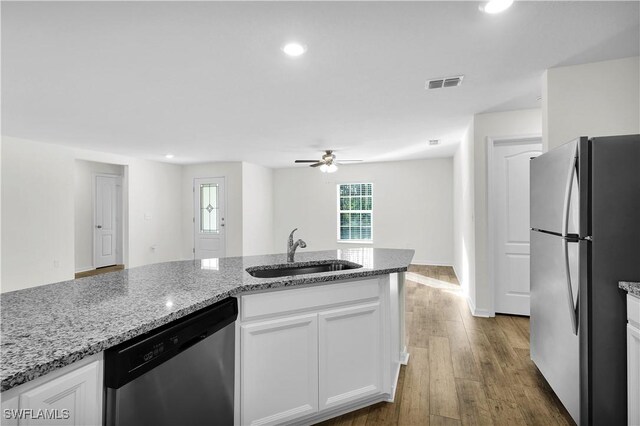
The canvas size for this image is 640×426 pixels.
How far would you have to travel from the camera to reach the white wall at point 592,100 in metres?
2.52

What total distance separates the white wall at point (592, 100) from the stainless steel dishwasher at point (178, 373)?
275 centimetres

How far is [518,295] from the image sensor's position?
3.86m

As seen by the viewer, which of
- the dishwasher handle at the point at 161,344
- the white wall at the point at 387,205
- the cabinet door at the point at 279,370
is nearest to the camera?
the dishwasher handle at the point at 161,344

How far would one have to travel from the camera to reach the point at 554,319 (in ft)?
6.71

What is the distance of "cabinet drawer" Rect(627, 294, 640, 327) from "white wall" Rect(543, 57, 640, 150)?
4.83 feet

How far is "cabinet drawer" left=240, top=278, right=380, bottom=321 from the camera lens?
168 centimetres

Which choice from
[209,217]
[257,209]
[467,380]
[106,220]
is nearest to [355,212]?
[257,209]

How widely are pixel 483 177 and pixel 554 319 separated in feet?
7.19

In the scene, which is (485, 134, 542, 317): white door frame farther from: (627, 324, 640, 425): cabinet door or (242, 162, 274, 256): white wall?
(242, 162, 274, 256): white wall

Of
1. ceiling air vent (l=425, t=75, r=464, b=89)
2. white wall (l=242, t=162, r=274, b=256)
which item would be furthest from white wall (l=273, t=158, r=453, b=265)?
ceiling air vent (l=425, t=75, r=464, b=89)

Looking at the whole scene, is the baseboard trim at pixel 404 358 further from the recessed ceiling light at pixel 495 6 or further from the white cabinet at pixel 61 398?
the recessed ceiling light at pixel 495 6

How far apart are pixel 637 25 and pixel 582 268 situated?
157cm

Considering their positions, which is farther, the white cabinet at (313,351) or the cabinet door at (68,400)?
the white cabinet at (313,351)

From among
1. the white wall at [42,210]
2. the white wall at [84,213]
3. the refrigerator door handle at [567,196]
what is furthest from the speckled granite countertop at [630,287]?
the white wall at [84,213]
